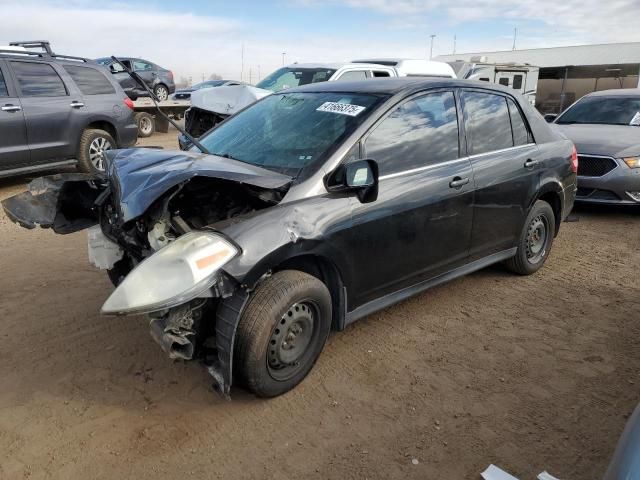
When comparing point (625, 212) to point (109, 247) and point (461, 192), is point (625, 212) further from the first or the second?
point (109, 247)

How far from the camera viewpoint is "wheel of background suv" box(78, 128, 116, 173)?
27.2ft

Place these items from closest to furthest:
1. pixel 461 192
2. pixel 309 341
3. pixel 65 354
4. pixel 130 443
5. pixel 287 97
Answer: pixel 130 443 < pixel 309 341 < pixel 65 354 < pixel 461 192 < pixel 287 97

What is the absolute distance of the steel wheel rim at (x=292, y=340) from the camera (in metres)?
2.92

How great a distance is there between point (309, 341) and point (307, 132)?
140 cm

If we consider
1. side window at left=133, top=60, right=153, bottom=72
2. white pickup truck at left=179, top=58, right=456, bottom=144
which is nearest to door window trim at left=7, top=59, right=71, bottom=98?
white pickup truck at left=179, top=58, right=456, bottom=144

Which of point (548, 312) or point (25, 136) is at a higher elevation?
point (25, 136)

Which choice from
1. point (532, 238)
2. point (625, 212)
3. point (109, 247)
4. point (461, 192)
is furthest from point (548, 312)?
point (625, 212)

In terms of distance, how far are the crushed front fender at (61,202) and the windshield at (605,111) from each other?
790 centimetres

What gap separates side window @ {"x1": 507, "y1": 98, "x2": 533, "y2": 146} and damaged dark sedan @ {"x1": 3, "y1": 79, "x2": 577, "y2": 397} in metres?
0.02

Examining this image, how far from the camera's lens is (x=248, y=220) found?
2828 millimetres

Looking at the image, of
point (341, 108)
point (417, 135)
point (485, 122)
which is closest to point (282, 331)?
point (341, 108)

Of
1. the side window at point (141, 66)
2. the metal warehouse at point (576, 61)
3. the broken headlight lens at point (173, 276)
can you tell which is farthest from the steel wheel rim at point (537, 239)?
the metal warehouse at point (576, 61)

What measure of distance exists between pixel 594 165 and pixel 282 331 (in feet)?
20.1

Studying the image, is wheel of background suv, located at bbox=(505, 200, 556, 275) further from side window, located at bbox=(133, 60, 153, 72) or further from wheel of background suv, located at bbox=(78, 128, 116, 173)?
side window, located at bbox=(133, 60, 153, 72)
